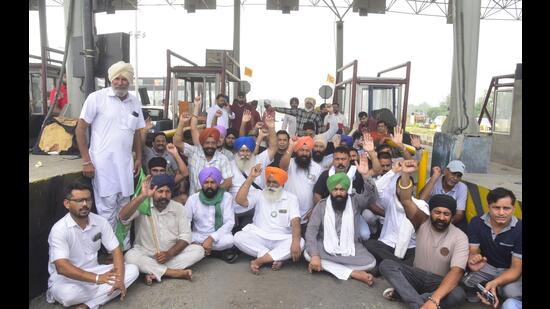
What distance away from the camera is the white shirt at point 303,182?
15.2ft

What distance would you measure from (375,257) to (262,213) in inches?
47.7

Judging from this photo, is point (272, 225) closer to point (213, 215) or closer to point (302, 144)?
point (213, 215)

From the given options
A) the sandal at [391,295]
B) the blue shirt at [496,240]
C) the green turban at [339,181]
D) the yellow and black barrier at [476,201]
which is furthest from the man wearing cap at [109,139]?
the yellow and black barrier at [476,201]

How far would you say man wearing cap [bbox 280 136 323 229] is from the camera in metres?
4.66

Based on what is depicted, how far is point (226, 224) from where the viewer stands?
163 inches

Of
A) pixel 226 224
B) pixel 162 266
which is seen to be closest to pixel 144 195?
pixel 162 266

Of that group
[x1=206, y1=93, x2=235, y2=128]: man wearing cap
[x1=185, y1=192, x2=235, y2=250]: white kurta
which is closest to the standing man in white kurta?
[x1=185, y1=192, x2=235, y2=250]: white kurta

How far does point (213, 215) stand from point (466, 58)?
4.15m

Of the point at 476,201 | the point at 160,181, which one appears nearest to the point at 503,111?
the point at 476,201

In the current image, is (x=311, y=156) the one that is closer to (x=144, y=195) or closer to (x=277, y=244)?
(x=277, y=244)

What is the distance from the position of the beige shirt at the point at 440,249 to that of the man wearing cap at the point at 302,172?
1.54 m

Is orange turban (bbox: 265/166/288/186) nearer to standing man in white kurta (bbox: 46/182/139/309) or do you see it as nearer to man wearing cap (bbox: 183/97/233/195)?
man wearing cap (bbox: 183/97/233/195)

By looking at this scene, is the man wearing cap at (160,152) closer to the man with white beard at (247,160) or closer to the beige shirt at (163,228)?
the man with white beard at (247,160)

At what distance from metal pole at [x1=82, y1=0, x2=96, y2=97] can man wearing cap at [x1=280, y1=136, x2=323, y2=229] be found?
7.42 ft
